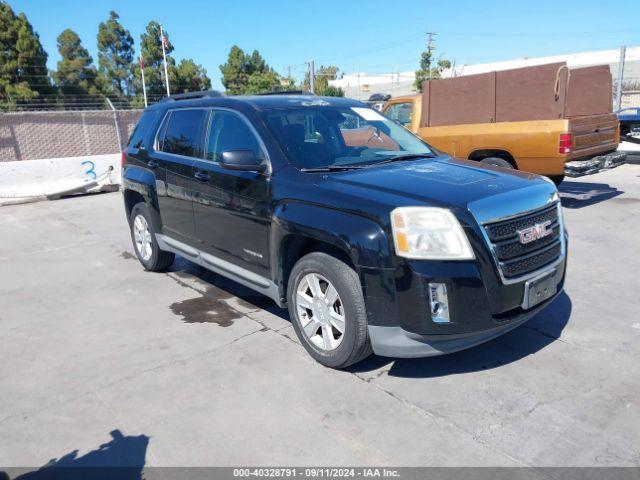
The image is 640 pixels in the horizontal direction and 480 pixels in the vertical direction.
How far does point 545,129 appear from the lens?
26.0 feet

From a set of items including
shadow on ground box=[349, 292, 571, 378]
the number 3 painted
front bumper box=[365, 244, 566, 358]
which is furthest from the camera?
the number 3 painted

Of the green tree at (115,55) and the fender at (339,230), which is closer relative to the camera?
the fender at (339,230)

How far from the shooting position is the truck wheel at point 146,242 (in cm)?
586

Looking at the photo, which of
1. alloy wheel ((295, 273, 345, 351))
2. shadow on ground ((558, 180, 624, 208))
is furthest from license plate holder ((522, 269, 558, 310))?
shadow on ground ((558, 180, 624, 208))

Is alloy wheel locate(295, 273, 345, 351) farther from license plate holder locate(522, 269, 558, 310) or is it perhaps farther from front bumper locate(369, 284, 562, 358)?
license plate holder locate(522, 269, 558, 310)

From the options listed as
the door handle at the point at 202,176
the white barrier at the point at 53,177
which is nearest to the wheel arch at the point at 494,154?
the door handle at the point at 202,176

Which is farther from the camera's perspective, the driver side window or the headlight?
the driver side window

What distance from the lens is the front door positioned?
13.2 feet

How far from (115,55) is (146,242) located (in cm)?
4955

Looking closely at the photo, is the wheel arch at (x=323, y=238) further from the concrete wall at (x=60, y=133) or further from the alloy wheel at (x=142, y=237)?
the concrete wall at (x=60, y=133)

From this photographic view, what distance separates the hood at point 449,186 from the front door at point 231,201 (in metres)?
0.69

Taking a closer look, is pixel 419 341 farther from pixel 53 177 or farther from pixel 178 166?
pixel 53 177

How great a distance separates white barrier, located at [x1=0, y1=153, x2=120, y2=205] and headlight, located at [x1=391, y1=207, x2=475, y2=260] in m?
11.1

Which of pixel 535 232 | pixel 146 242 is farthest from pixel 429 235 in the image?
pixel 146 242
